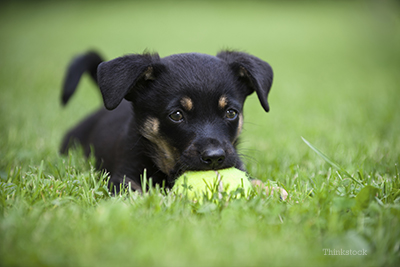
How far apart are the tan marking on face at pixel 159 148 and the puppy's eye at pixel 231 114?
1.47 ft

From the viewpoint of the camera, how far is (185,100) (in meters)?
2.28

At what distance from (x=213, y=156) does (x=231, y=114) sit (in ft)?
1.65

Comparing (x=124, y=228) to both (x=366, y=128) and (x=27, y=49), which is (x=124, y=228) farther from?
(x=27, y=49)

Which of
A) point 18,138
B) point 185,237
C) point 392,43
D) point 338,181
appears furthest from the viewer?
point 392,43

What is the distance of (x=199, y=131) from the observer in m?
2.23

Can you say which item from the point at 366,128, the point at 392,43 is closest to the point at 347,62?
the point at 392,43

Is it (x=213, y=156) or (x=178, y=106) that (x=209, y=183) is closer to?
(x=213, y=156)

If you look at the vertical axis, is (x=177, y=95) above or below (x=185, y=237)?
above

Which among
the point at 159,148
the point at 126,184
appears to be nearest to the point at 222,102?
the point at 159,148

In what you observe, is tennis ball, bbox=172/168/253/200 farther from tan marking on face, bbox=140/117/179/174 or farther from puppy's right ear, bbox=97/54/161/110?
puppy's right ear, bbox=97/54/161/110

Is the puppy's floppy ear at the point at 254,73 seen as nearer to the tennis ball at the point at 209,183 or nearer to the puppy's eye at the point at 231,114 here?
the puppy's eye at the point at 231,114

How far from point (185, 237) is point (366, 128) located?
11.1 feet

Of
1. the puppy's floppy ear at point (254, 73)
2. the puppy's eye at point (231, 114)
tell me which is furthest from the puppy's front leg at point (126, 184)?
the puppy's floppy ear at point (254, 73)

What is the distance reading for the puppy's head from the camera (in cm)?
221
